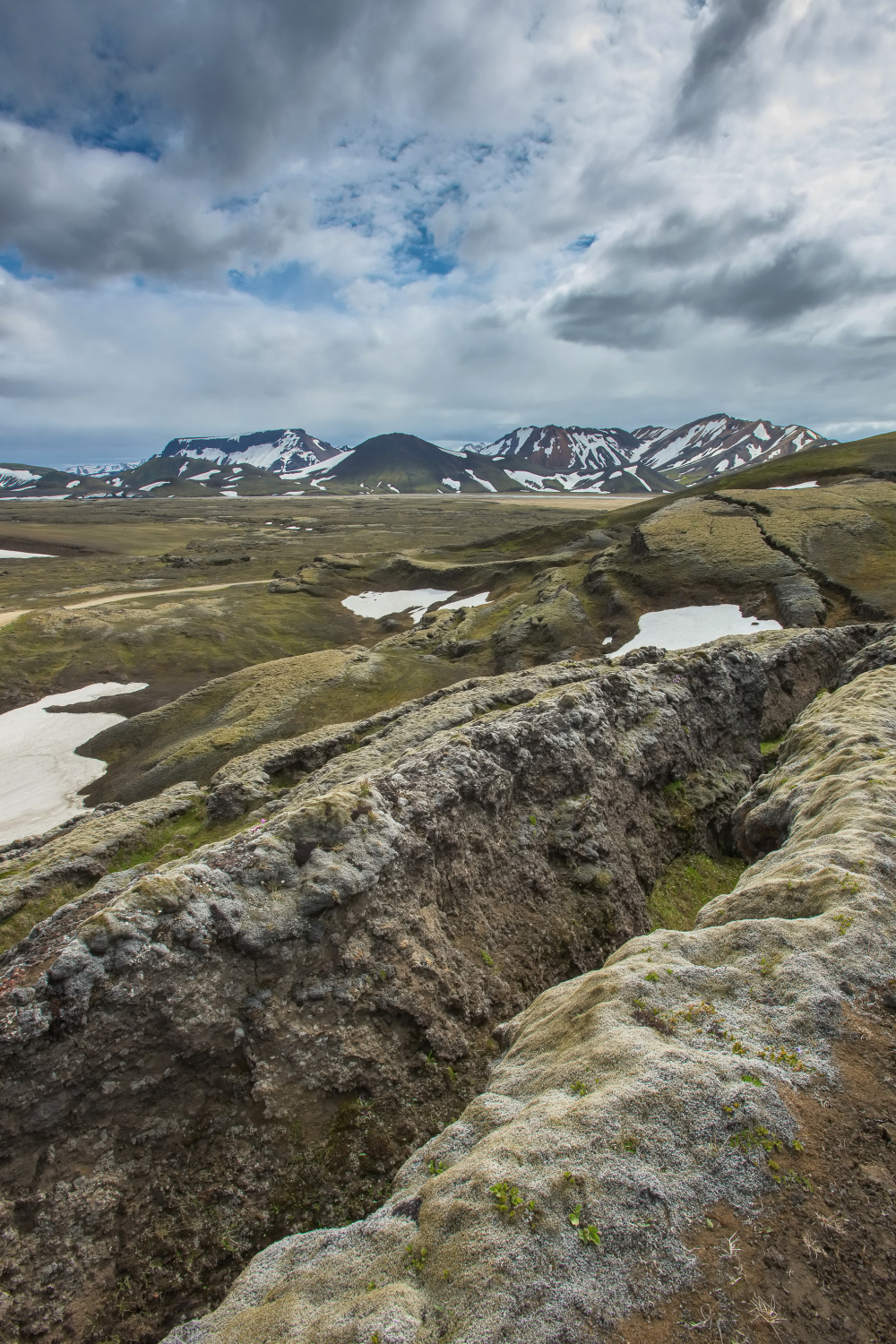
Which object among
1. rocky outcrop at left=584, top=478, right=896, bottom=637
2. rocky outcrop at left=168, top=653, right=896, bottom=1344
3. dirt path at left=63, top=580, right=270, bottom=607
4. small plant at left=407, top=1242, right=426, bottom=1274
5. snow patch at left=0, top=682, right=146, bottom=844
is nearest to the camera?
rocky outcrop at left=168, top=653, right=896, bottom=1344

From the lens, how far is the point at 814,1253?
23.2 ft

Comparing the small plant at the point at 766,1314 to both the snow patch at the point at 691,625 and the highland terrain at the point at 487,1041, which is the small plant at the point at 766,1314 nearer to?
the highland terrain at the point at 487,1041

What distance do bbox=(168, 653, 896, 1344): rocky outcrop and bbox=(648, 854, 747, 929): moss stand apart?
884 cm

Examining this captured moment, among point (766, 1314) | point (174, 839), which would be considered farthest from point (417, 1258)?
point (174, 839)

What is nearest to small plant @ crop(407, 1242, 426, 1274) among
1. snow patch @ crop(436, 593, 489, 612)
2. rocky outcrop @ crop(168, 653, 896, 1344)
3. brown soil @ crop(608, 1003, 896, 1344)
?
rocky outcrop @ crop(168, 653, 896, 1344)

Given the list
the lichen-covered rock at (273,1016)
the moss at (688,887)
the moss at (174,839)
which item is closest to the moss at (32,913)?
the moss at (174,839)

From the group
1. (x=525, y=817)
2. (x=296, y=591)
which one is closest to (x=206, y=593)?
(x=296, y=591)

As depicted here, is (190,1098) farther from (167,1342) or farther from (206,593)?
(206,593)

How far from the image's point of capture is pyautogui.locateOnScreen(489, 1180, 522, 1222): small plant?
8.07 meters

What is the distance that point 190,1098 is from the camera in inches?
494

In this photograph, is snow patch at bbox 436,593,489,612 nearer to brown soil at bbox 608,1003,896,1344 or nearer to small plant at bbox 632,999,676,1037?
small plant at bbox 632,999,676,1037

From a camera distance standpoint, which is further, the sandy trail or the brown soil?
the sandy trail

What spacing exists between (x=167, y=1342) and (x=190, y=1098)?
145 inches

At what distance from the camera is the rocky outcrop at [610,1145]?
7316mm
